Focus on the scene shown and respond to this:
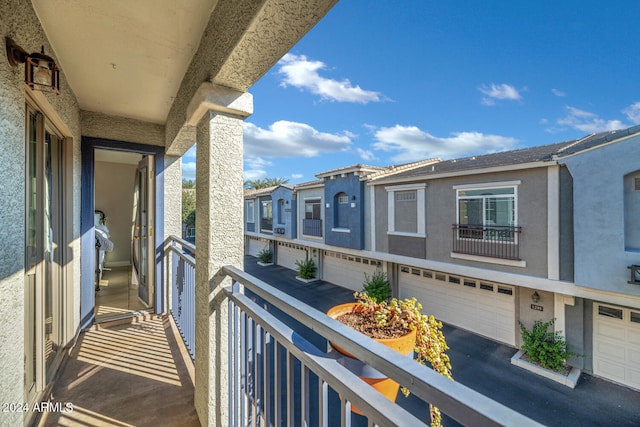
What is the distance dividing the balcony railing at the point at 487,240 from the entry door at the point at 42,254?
8.15 m

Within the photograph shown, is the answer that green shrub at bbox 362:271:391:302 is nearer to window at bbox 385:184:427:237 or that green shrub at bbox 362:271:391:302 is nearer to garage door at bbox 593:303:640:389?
window at bbox 385:184:427:237

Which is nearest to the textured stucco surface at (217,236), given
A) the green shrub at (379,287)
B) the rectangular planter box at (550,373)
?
the rectangular planter box at (550,373)

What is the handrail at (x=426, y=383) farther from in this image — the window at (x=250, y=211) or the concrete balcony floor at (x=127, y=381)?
the window at (x=250, y=211)

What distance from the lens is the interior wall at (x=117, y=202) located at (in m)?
6.29

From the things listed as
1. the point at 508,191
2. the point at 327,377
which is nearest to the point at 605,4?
the point at 508,191

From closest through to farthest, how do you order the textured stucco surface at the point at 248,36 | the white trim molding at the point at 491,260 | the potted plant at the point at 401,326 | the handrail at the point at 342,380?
the handrail at the point at 342,380
the textured stucco surface at the point at 248,36
the potted plant at the point at 401,326
the white trim molding at the point at 491,260

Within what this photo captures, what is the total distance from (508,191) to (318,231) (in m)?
7.82

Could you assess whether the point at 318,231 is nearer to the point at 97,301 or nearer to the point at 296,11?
the point at 97,301

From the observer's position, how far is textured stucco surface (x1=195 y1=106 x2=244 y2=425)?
1612 millimetres

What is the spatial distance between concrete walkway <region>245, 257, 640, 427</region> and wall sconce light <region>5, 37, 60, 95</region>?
19.7ft

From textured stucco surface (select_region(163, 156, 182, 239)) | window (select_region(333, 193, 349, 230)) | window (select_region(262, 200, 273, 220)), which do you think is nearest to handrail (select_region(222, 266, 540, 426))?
textured stucco surface (select_region(163, 156, 182, 239))

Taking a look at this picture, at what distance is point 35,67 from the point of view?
1369mm

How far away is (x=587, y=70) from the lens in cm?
1184

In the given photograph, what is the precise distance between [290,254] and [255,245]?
4.69 m
